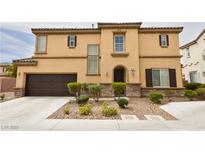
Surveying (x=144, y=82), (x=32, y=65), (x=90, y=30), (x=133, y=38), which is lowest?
(x=144, y=82)

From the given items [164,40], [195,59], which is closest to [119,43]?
[164,40]

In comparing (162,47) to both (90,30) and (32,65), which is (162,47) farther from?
(32,65)

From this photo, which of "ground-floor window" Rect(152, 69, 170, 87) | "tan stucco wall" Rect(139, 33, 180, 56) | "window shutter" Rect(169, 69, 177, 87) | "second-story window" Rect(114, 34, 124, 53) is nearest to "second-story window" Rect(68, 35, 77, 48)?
"second-story window" Rect(114, 34, 124, 53)

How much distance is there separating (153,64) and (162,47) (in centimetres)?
199

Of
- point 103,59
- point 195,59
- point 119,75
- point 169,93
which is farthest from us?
point 195,59

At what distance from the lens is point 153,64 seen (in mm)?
14602

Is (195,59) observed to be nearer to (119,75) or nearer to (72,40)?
(119,75)

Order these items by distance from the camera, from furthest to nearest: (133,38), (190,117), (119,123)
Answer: (133,38) < (190,117) < (119,123)

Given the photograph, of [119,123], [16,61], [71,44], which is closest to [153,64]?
[71,44]

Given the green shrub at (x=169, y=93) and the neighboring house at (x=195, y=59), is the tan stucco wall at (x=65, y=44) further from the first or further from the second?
the neighboring house at (x=195, y=59)

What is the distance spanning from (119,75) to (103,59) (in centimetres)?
235

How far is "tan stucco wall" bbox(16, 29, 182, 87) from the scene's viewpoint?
14.2m

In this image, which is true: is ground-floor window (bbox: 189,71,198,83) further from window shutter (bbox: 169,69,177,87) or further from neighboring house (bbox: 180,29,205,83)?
window shutter (bbox: 169,69,177,87)

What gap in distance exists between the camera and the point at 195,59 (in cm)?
2020
